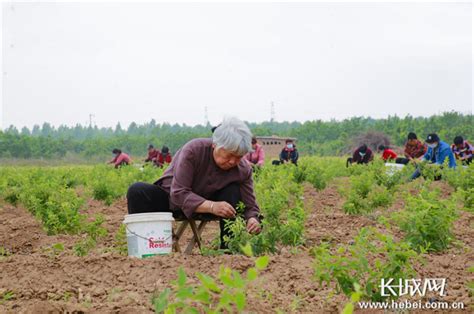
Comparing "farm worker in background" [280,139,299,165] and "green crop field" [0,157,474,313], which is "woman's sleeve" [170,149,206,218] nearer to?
"green crop field" [0,157,474,313]

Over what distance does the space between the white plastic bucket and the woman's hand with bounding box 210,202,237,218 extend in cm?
36

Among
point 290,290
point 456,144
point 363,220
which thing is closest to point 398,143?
point 456,144

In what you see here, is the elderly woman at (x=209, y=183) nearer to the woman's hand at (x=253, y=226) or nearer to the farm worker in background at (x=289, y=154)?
the woman's hand at (x=253, y=226)

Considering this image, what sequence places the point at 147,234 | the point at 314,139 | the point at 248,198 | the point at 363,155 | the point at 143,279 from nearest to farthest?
the point at 143,279 < the point at 147,234 < the point at 248,198 < the point at 363,155 < the point at 314,139

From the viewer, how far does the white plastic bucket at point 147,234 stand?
4.48 m

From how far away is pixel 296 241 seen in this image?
4945 millimetres

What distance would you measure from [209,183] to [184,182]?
0.67 feet

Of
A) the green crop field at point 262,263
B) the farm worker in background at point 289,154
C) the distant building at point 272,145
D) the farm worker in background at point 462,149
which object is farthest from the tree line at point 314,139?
the green crop field at point 262,263

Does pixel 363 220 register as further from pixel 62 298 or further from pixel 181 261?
pixel 62 298

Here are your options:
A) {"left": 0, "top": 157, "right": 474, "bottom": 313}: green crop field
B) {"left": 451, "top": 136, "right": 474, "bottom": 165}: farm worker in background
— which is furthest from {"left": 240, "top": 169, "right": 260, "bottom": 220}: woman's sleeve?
{"left": 451, "top": 136, "right": 474, "bottom": 165}: farm worker in background

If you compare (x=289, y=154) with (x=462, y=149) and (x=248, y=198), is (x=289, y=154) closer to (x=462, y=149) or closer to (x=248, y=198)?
(x=462, y=149)

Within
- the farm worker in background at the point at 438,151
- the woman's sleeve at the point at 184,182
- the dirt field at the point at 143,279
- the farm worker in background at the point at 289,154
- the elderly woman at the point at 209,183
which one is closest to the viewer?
A: the dirt field at the point at 143,279

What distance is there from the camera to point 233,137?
4.36 metres

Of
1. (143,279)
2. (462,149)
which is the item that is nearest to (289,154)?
(462,149)
